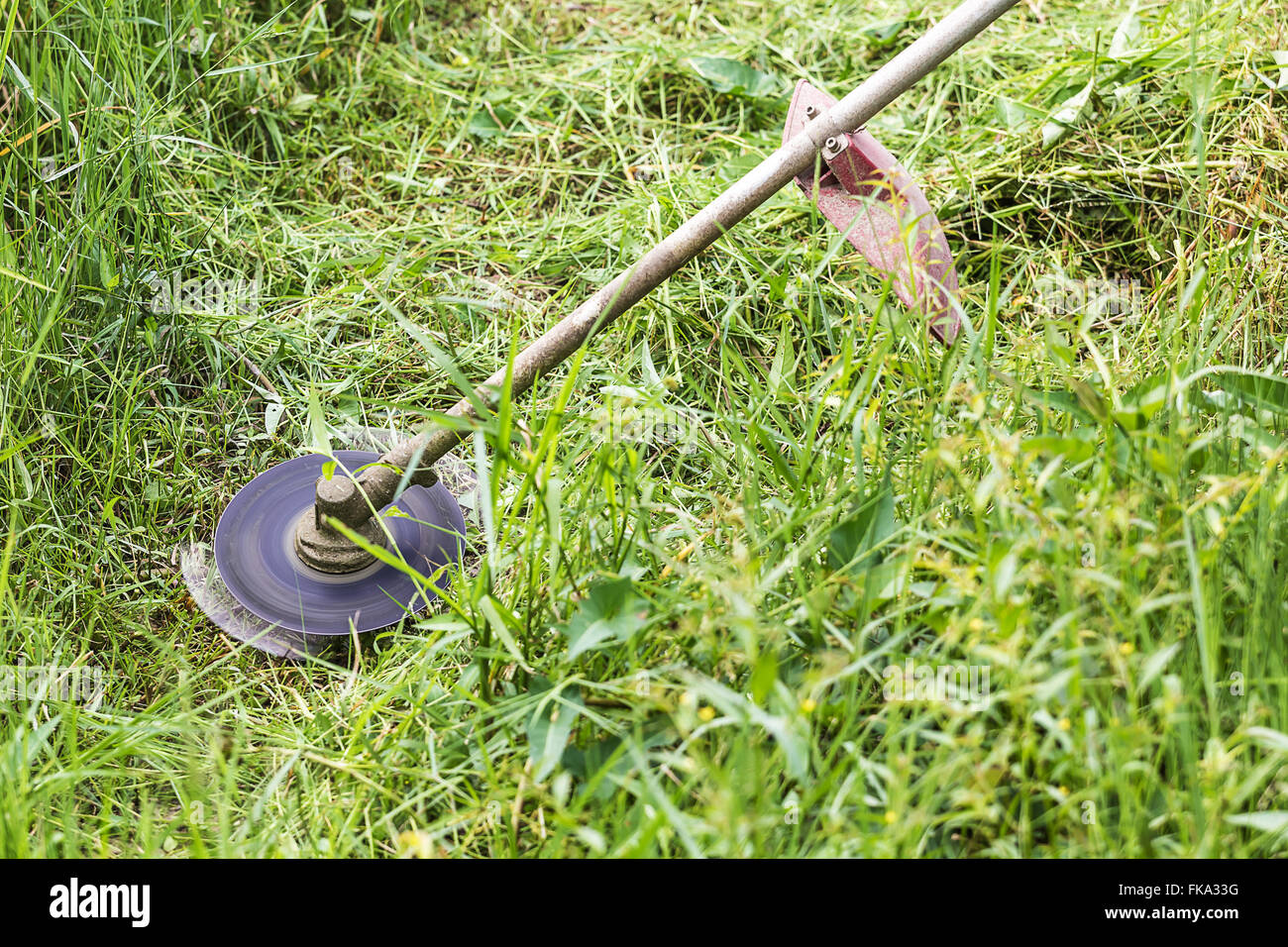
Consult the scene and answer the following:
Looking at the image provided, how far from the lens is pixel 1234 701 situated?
1.45 meters

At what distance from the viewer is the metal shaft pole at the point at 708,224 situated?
1.96m

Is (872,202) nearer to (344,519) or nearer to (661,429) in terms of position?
(661,429)

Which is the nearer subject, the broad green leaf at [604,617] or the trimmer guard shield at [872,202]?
the broad green leaf at [604,617]

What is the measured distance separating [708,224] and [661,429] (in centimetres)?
54

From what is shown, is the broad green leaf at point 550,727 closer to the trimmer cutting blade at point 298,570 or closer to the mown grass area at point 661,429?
the mown grass area at point 661,429

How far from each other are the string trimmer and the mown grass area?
0.09 meters

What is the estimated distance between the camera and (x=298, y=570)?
85.7 inches

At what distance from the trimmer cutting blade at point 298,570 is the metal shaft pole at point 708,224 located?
157 millimetres

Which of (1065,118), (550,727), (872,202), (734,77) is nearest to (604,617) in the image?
(550,727)

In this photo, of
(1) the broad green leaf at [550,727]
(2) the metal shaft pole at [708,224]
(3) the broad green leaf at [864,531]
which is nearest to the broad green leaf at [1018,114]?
(2) the metal shaft pole at [708,224]

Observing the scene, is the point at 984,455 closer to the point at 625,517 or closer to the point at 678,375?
the point at 625,517

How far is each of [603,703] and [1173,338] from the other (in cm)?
127

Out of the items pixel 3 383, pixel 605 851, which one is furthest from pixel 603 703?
pixel 3 383

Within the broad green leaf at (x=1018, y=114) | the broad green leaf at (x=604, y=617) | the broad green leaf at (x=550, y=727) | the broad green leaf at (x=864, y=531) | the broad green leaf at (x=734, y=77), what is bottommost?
the broad green leaf at (x=550, y=727)
